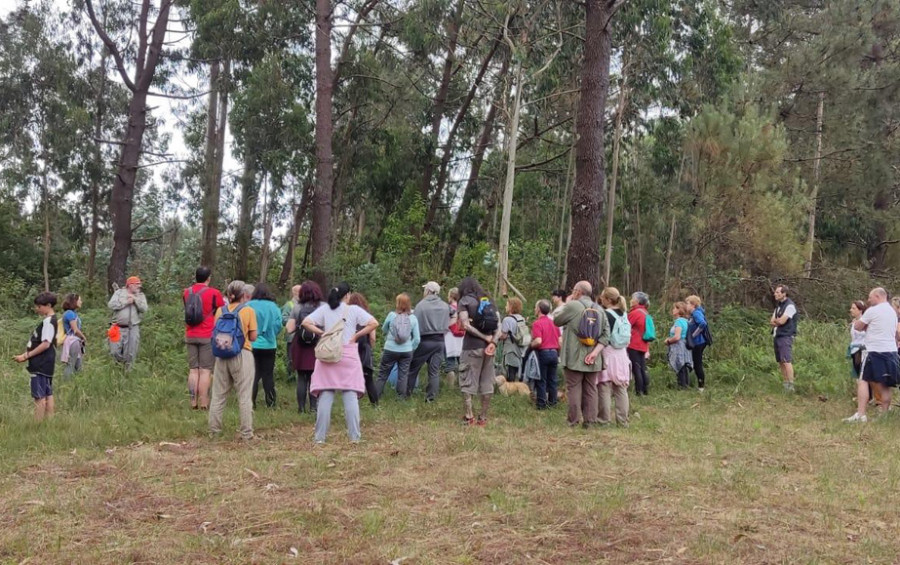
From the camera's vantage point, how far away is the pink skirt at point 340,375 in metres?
7.00

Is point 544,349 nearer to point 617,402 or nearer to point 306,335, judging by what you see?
point 617,402

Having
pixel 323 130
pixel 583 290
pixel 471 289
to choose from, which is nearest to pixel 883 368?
pixel 583 290

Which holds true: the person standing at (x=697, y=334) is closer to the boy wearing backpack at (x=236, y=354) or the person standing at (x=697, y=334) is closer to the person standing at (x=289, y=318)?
the person standing at (x=289, y=318)

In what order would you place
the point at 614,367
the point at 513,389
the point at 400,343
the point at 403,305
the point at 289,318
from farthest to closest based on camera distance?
the point at 513,389
the point at 400,343
the point at 403,305
the point at 289,318
the point at 614,367

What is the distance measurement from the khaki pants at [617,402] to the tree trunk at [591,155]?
327 cm

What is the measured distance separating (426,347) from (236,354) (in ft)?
11.5

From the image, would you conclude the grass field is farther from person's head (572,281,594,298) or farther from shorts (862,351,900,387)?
person's head (572,281,594,298)

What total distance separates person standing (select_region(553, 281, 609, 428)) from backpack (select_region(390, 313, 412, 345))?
2273mm

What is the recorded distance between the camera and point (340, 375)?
23.0ft

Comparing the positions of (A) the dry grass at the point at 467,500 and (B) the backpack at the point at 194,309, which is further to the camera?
(B) the backpack at the point at 194,309

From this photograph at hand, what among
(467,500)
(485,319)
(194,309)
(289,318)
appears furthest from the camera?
(289,318)

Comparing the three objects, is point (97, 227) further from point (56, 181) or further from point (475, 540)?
point (475, 540)

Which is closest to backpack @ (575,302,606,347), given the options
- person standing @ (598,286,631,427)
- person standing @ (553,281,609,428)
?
person standing @ (553,281,609,428)

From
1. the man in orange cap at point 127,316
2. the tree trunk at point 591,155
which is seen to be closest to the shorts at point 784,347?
the tree trunk at point 591,155
